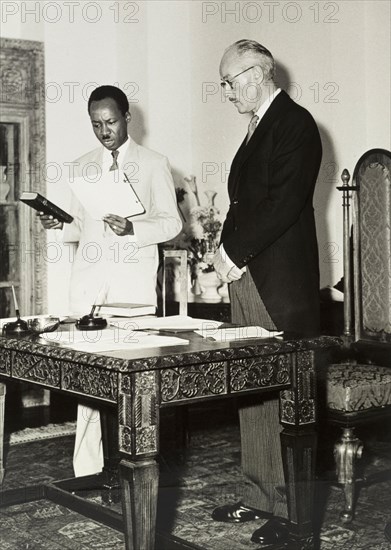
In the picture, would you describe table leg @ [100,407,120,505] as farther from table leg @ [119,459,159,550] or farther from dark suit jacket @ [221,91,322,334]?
table leg @ [119,459,159,550]

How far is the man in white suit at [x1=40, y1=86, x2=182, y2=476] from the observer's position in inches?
154

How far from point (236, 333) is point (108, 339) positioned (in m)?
0.46

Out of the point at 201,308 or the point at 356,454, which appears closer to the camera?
the point at 356,454

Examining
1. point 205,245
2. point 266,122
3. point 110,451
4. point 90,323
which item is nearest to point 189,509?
point 110,451

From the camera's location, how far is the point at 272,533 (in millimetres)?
3072

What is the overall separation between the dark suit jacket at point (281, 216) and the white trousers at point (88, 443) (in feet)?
3.94

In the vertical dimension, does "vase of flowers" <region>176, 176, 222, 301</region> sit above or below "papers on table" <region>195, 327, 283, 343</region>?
above

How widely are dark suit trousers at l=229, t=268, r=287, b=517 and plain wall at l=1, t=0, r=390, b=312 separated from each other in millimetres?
2133

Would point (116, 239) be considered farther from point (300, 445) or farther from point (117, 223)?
point (300, 445)

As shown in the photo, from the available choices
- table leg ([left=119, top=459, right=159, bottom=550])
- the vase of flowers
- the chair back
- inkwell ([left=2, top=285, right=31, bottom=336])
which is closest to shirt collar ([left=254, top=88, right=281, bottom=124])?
the chair back

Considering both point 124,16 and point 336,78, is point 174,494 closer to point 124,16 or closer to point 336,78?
point 336,78

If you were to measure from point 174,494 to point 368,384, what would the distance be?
1.09 metres

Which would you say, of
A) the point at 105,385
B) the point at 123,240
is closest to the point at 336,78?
the point at 123,240

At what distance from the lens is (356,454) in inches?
141
